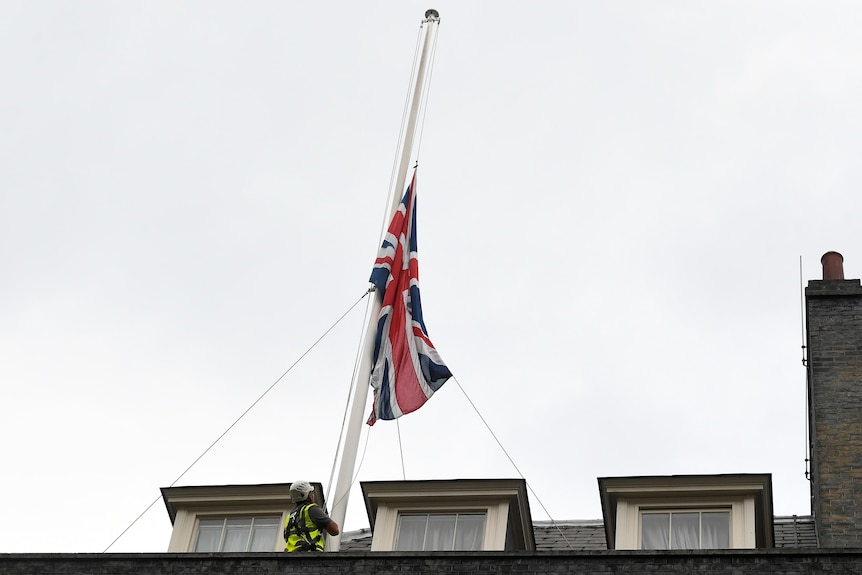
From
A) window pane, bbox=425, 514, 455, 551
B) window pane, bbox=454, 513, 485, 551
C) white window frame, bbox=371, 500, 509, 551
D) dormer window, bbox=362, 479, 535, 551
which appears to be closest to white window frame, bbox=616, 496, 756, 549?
dormer window, bbox=362, 479, 535, 551

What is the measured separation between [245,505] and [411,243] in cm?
521

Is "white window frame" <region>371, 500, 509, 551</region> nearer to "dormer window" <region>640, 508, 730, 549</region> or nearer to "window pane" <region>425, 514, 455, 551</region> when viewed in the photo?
"window pane" <region>425, 514, 455, 551</region>

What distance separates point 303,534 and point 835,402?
25.0ft

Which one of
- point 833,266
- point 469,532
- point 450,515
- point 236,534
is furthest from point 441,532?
point 833,266

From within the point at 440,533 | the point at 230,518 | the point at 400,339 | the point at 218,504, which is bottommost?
the point at 440,533

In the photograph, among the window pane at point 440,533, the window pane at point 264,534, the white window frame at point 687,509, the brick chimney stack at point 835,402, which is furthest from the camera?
the window pane at point 264,534

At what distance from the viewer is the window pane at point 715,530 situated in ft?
70.4

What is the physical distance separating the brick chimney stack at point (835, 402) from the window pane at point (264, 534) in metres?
7.73

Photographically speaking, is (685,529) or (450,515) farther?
(450,515)

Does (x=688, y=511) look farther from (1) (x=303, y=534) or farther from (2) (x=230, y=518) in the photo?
(2) (x=230, y=518)

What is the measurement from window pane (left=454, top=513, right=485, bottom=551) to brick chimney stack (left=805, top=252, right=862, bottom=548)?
4624 mm

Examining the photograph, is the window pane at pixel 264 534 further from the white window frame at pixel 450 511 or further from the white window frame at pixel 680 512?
the white window frame at pixel 680 512

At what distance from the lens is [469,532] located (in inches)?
877

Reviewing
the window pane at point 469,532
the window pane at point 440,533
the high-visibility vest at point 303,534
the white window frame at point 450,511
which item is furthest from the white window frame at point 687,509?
the high-visibility vest at point 303,534
